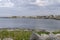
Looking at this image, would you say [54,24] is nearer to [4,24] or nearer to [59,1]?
[59,1]

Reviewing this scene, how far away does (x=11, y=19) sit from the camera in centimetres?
288

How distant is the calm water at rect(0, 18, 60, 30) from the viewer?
9.51 feet

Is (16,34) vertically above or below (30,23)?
below

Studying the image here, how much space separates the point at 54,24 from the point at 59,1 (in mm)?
534

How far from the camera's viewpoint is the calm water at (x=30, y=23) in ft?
9.51

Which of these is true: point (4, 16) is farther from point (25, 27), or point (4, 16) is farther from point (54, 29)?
point (54, 29)

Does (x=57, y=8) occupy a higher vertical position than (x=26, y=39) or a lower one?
higher

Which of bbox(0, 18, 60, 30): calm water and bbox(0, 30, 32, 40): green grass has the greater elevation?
bbox(0, 18, 60, 30): calm water

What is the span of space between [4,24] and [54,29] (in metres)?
1.14

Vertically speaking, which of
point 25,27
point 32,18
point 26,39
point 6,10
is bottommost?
point 26,39

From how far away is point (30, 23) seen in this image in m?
2.91

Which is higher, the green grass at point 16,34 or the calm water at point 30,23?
the calm water at point 30,23

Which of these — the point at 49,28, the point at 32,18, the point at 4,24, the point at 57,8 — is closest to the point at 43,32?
the point at 49,28

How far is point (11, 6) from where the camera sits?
2.90 m
